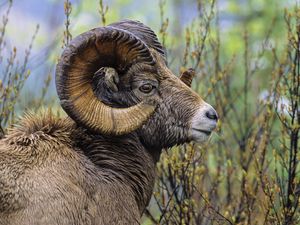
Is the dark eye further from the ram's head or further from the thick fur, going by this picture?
the thick fur

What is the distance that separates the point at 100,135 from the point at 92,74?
0.59 meters

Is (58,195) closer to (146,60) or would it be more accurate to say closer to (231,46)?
(146,60)

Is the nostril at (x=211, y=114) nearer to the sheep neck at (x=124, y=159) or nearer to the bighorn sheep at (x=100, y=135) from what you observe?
the bighorn sheep at (x=100, y=135)

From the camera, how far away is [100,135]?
741 centimetres

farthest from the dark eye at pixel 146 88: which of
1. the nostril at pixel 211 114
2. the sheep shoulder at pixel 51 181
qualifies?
the sheep shoulder at pixel 51 181

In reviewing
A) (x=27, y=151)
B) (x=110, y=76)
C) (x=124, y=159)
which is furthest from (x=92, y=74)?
(x=27, y=151)

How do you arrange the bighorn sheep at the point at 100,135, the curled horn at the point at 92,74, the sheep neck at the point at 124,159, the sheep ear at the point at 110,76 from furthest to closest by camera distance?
the sheep ear at the point at 110,76
the sheep neck at the point at 124,159
the curled horn at the point at 92,74
the bighorn sheep at the point at 100,135

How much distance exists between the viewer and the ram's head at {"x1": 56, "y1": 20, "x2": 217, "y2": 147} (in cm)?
712

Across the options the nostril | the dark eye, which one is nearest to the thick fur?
the dark eye

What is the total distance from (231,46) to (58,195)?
2045cm

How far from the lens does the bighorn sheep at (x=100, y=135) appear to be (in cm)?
671

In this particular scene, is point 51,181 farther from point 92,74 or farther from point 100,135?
point 92,74

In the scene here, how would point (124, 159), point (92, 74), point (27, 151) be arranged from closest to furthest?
point (27, 151)
point (92, 74)
point (124, 159)

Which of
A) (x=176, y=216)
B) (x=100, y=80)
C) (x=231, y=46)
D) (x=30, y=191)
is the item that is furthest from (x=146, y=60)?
(x=231, y=46)
